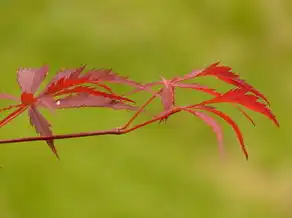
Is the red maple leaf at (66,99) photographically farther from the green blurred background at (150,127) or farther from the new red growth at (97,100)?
the green blurred background at (150,127)

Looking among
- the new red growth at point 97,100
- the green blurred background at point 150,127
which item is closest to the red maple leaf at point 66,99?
the new red growth at point 97,100

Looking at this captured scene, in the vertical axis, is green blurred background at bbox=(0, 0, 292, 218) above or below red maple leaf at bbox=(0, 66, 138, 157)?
above

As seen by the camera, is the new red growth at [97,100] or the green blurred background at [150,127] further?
the green blurred background at [150,127]

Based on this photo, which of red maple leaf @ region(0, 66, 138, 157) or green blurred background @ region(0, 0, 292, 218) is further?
green blurred background @ region(0, 0, 292, 218)

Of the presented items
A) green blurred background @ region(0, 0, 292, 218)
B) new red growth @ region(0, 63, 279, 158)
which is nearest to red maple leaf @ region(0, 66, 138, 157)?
new red growth @ region(0, 63, 279, 158)

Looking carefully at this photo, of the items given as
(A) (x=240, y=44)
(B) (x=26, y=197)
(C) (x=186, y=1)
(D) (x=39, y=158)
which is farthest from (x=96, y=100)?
(C) (x=186, y=1)

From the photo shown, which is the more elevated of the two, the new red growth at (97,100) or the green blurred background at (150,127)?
the green blurred background at (150,127)

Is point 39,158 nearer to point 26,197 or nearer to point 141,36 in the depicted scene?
point 26,197

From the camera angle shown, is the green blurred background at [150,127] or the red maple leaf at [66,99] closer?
the red maple leaf at [66,99]

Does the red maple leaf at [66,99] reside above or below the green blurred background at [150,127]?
below

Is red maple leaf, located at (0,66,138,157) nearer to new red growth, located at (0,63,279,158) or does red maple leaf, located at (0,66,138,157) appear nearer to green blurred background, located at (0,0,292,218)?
new red growth, located at (0,63,279,158)
